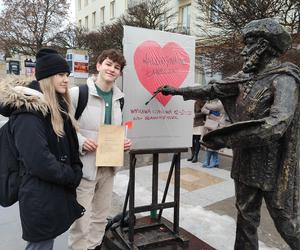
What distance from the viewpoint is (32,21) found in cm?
2647

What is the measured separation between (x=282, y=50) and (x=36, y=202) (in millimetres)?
1764

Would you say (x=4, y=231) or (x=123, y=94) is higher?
(x=123, y=94)

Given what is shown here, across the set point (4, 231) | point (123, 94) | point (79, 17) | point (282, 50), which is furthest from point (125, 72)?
point (79, 17)

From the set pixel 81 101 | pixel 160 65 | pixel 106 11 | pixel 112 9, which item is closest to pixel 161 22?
pixel 160 65

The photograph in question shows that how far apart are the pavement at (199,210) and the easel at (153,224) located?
1.46ft

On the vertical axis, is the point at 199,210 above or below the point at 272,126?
below

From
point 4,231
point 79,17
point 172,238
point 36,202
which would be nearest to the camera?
point 36,202

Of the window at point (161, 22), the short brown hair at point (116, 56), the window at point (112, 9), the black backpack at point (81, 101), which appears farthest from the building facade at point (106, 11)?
the black backpack at point (81, 101)

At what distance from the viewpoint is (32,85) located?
85.8 inches

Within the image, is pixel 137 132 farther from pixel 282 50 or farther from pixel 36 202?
pixel 282 50

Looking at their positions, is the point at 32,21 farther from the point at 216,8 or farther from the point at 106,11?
the point at 216,8

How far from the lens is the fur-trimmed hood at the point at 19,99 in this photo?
2010 mm

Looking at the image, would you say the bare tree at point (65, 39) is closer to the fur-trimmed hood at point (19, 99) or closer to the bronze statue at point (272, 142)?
the fur-trimmed hood at point (19, 99)

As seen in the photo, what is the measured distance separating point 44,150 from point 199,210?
109 inches
